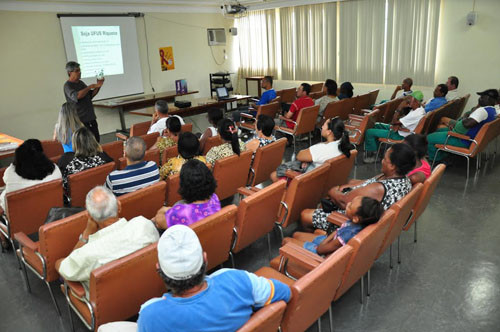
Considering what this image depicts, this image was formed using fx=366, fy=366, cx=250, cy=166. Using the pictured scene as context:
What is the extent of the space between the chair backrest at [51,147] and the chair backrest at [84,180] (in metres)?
1.74

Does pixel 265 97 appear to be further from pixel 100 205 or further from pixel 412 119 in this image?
pixel 100 205

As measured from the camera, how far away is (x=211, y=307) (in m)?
1.45

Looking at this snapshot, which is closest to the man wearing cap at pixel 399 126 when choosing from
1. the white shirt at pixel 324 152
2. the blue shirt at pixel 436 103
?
the blue shirt at pixel 436 103

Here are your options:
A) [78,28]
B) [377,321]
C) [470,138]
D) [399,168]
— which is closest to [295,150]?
[470,138]

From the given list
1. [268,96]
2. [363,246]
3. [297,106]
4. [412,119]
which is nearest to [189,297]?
[363,246]

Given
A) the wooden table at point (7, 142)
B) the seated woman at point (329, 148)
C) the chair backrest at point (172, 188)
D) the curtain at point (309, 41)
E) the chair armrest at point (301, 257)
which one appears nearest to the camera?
the chair armrest at point (301, 257)

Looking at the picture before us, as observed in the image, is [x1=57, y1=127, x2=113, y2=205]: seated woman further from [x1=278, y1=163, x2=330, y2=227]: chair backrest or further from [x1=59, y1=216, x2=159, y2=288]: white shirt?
[x1=278, y1=163, x2=330, y2=227]: chair backrest

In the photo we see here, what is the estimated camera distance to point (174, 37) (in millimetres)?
9781

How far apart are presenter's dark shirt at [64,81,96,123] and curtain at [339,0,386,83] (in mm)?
6214

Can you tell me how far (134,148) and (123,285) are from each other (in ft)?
4.48

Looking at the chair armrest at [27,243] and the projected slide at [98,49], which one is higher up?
the projected slide at [98,49]

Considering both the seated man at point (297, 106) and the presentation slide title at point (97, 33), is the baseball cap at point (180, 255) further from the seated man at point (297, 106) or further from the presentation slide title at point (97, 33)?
the presentation slide title at point (97, 33)

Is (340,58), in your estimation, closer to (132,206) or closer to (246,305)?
(132,206)

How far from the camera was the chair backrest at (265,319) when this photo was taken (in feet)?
4.76
